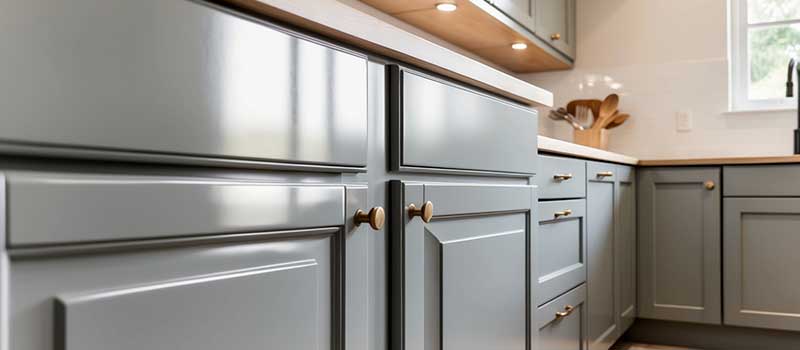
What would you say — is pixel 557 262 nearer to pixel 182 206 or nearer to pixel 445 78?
pixel 445 78

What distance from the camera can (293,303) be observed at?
84 centimetres

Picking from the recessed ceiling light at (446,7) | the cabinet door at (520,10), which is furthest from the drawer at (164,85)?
the cabinet door at (520,10)

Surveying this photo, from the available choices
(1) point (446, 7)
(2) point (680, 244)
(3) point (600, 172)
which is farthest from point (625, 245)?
(1) point (446, 7)

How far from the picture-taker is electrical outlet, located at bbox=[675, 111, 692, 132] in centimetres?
326

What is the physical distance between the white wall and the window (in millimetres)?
94

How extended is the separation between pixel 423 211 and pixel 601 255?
1509mm

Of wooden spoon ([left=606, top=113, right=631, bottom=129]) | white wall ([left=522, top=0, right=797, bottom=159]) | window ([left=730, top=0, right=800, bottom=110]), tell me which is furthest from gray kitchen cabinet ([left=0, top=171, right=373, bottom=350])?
window ([left=730, top=0, right=800, bottom=110])

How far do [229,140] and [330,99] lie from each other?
0.67 ft

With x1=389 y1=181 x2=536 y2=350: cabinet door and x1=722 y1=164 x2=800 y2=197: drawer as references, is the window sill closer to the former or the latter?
x1=722 y1=164 x2=800 y2=197: drawer

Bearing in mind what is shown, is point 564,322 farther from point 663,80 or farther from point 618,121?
point 663,80

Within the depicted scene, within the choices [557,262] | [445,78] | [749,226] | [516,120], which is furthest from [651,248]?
[445,78]

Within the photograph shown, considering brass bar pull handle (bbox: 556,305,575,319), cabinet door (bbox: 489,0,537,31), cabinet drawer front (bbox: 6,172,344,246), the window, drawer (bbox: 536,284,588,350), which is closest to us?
cabinet drawer front (bbox: 6,172,344,246)

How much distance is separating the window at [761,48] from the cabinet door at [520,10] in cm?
112

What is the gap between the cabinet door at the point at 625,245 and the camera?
2.67 meters
